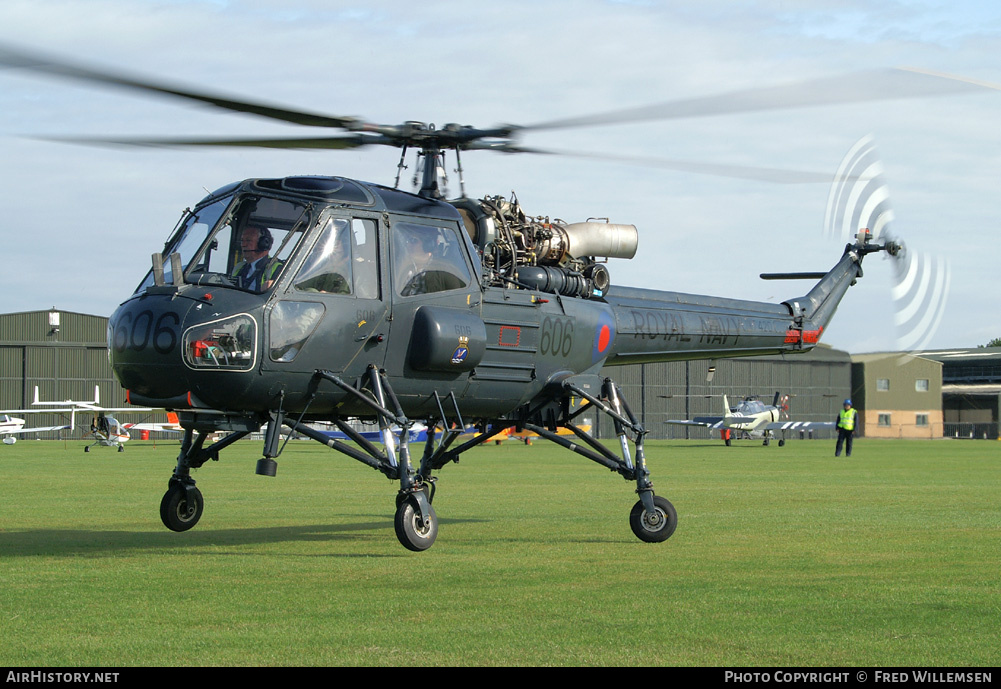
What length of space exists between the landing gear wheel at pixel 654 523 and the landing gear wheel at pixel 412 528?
2629mm

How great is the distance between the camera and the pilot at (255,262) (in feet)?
37.8

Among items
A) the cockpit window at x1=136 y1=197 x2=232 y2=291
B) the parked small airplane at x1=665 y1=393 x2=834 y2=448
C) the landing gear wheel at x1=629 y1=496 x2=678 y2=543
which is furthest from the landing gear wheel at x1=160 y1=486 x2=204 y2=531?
the parked small airplane at x1=665 y1=393 x2=834 y2=448

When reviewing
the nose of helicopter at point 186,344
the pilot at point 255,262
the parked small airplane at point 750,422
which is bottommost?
the parked small airplane at point 750,422

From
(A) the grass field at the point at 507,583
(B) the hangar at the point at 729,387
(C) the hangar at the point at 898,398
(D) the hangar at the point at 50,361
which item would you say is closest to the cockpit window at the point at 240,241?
(A) the grass field at the point at 507,583

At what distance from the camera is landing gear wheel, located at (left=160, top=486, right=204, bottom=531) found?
13875 mm

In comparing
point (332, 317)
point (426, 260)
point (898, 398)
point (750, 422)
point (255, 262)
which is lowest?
point (750, 422)

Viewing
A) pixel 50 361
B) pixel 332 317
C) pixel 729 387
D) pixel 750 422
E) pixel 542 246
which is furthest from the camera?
pixel 729 387

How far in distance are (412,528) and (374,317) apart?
2.28 m

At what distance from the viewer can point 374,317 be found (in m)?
12.3

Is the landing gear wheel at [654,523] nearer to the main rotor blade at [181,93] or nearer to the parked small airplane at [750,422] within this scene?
the main rotor blade at [181,93]

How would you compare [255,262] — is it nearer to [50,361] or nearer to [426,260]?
[426,260]

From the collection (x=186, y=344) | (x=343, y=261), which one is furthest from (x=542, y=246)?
(x=186, y=344)

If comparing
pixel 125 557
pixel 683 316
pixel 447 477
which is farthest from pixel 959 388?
pixel 125 557

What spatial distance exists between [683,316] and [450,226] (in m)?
4.62
